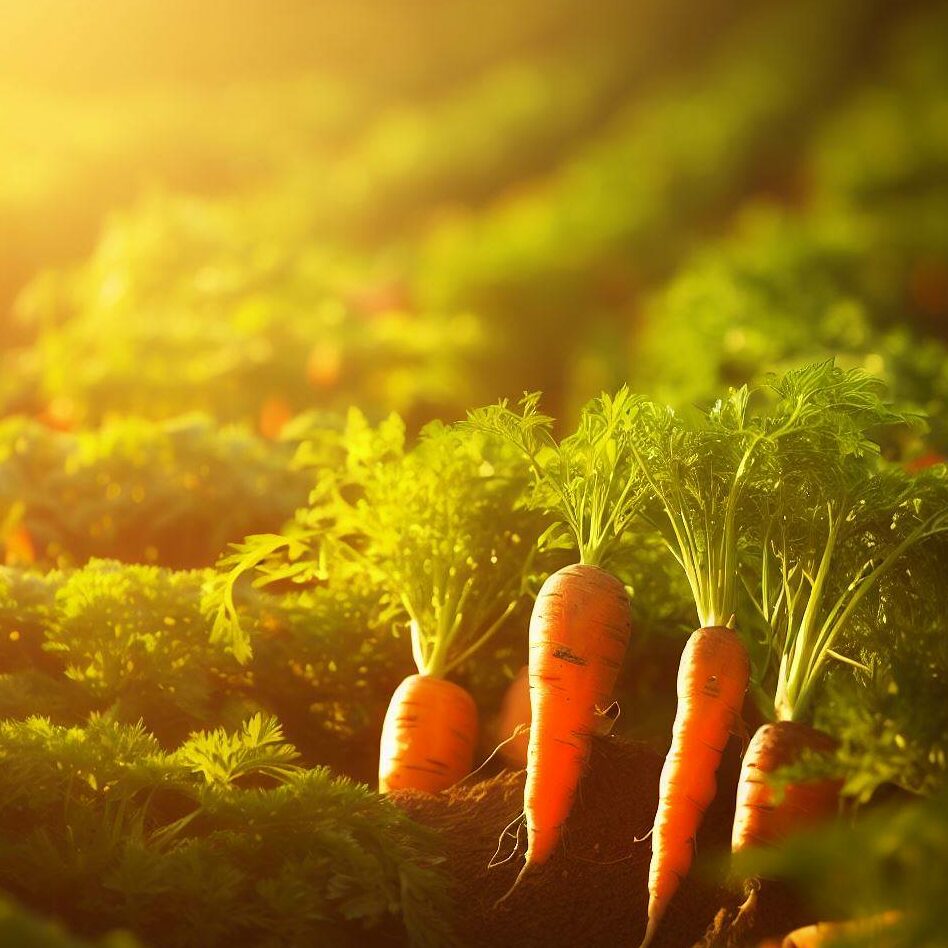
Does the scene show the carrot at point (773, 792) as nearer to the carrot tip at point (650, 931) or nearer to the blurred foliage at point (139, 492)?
the carrot tip at point (650, 931)

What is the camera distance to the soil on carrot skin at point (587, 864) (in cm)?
280

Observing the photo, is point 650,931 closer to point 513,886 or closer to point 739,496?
point 513,886

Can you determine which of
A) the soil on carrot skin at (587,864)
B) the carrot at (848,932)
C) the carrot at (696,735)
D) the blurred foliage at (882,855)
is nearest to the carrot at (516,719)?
the soil on carrot skin at (587,864)

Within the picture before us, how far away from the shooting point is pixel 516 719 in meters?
3.72

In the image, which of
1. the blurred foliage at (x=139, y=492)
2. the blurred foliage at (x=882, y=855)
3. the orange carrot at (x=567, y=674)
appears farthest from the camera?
the blurred foliage at (x=139, y=492)

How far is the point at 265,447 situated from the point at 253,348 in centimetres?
133

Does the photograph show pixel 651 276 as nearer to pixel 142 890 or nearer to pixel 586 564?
pixel 586 564

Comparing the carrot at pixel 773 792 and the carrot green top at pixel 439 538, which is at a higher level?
the carrot green top at pixel 439 538

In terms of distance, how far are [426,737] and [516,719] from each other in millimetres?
301

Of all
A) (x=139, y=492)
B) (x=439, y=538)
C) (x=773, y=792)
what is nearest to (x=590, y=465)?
(x=439, y=538)

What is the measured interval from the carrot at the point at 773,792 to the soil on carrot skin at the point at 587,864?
0.15 meters

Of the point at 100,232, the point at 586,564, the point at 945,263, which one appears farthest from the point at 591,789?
the point at 100,232

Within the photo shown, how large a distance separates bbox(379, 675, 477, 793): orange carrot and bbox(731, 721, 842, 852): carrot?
3.24 feet

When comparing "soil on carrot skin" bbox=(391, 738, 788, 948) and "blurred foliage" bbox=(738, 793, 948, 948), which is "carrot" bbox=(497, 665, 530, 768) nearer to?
"soil on carrot skin" bbox=(391, 738, 788, 948)
